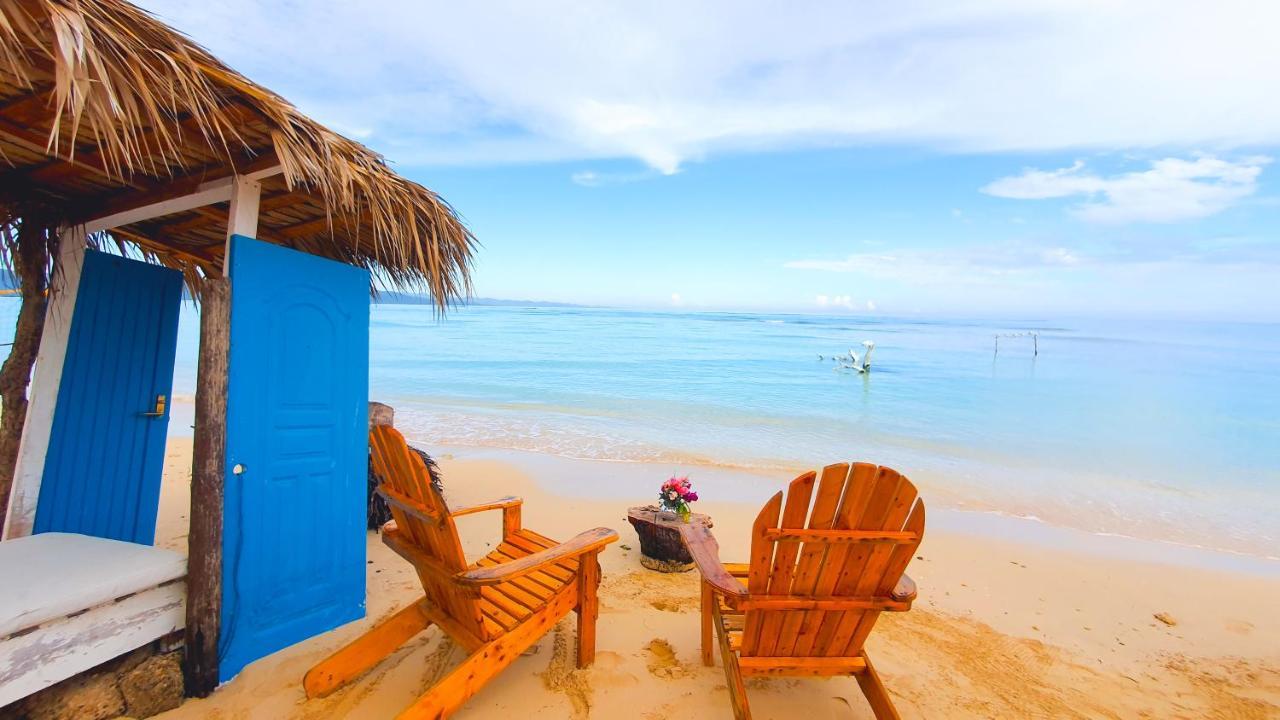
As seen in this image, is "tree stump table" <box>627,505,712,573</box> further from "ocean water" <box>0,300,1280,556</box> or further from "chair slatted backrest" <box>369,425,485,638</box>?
"ocean water" <box>0,300,1280,556</box>

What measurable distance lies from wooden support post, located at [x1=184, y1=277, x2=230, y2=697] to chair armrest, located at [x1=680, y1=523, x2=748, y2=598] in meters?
2.08

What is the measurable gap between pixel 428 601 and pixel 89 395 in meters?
2.50

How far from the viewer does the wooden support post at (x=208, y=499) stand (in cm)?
238

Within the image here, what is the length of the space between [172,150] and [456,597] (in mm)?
1896

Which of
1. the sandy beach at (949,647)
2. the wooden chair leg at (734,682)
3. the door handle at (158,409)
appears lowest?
the sandy beach at (949,647)

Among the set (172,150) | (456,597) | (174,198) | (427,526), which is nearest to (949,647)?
(456,597)

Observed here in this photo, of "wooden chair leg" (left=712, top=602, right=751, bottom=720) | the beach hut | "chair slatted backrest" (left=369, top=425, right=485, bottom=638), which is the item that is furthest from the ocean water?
"wooden chair leg" (left=712, top=602, right=751, bottom=720)

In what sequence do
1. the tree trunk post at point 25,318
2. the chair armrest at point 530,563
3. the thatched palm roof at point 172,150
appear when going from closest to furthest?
the thatched palm roof at point 172,150 → the chair armrest at point 530,563 → the tree trunk post at point 25,318

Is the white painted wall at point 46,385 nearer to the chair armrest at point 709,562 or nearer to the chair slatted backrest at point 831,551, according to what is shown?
the chair armrest at point 709,562

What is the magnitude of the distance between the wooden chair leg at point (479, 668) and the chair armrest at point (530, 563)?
0.83 feet

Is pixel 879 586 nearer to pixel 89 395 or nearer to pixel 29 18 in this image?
pixel 29 18

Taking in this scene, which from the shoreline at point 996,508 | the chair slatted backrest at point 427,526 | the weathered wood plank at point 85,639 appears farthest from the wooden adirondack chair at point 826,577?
the shoreline at point 996,508

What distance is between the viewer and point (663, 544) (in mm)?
4047

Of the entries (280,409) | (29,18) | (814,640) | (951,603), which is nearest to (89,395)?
(280,409)
